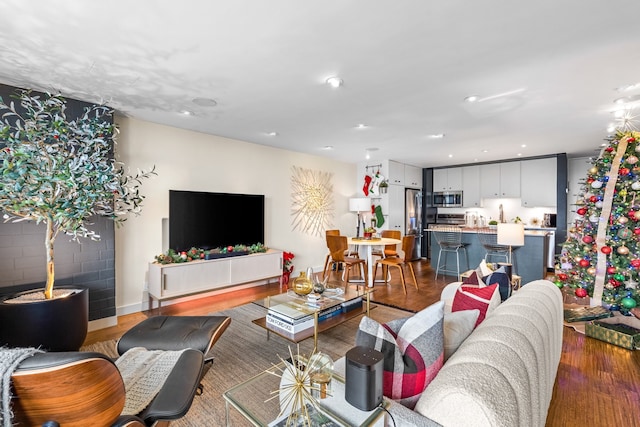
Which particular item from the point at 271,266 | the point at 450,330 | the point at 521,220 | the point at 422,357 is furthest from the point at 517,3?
the point at 521,220

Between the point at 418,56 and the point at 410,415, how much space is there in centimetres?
221

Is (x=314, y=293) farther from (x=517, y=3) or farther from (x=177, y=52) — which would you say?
(x=517, y=3)

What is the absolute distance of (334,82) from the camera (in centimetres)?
251

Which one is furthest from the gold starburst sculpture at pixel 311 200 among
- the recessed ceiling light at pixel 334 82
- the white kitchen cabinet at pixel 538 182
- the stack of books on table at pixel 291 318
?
the white kitchen cabinet at pixel 538 182

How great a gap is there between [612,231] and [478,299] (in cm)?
237

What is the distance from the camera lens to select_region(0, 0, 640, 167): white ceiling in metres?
1.67

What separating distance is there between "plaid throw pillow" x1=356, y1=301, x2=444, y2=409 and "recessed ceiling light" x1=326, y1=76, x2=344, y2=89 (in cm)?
207

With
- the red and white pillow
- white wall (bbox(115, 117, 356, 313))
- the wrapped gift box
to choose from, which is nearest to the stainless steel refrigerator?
white wall (bbox(115, 117, 356, 313))

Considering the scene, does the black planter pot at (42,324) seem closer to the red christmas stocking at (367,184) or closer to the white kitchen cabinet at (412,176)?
the red christmas stocking at (367,184)

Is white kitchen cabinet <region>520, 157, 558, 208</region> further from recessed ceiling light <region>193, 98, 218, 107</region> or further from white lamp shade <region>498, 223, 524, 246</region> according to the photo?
recessed ceiling light <region>193, 98, 218, 107</region>

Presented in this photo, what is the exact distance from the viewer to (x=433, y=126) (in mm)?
3836

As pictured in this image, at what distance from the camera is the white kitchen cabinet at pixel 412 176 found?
692cm

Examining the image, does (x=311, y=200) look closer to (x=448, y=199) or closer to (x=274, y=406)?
(x=448, y=199)

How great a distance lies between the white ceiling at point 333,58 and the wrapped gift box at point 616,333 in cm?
219
